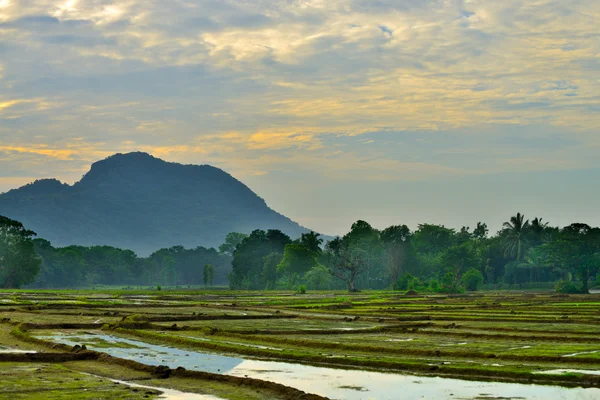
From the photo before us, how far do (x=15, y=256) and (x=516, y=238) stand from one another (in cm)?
9876

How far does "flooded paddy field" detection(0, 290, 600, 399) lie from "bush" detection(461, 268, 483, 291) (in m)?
80.6

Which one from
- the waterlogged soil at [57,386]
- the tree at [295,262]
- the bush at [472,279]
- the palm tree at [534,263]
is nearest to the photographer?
the waterlogged soil at [57,386]

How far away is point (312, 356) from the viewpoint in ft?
104

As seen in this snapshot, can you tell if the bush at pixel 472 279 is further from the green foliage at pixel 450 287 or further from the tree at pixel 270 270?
the tree at pixel 270 270

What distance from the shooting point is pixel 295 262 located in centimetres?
15588

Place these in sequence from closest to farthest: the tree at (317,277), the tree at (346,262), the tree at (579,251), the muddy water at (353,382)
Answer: the muddy water at (353,382)
the tree at (579,251)
the tree at (346,262)
the tree at (317,277)

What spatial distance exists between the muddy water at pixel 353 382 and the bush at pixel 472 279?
10496 cm

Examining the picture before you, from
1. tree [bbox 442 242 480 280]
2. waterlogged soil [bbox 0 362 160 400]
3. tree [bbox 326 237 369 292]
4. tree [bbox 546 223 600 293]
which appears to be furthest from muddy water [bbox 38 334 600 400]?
tree [bbox 442 242 480 280]

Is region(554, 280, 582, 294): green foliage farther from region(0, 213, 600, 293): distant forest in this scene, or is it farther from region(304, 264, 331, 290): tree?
region(304, 264, 331, 290): tree

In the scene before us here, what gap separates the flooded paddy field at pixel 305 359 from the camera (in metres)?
23.4

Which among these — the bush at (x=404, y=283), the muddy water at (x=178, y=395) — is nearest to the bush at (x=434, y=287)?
the bush at (x=404, y=283)

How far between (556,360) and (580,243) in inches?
4001

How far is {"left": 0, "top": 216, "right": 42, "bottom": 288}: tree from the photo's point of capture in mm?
136000

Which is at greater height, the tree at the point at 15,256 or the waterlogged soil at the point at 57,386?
the tree at the point at 15,256
